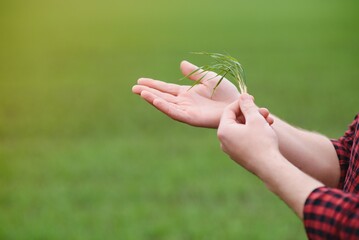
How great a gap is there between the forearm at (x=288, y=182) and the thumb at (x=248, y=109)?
148mm

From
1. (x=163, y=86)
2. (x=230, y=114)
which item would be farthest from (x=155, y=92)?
(x=230, y=114)

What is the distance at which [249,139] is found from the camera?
6.67 feet

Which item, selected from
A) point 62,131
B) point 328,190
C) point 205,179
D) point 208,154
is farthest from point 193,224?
point 328,190

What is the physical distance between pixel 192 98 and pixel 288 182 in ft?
1.91

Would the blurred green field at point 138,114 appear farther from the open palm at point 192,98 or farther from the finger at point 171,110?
the finger at point 171,110

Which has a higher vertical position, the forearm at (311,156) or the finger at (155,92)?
the finger at (155,92)

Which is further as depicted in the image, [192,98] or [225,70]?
[225,70]

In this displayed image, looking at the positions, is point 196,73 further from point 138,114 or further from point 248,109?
point 138,114

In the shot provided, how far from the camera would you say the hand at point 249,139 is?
2.01 m

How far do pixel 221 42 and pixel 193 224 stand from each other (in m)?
8.96

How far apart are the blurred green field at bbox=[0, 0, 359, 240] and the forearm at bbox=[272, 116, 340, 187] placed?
127 inches

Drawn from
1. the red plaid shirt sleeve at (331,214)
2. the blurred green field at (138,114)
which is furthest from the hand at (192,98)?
the blurred green field at (138,114)

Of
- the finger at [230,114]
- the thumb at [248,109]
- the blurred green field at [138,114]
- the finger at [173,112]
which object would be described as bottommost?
the blurred green field at [138,114]

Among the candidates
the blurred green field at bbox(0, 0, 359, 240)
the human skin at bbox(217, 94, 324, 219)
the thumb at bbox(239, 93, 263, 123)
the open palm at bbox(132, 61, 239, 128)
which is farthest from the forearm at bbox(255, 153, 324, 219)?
the blurred green field at bbox(0, 0, 359, 240)
